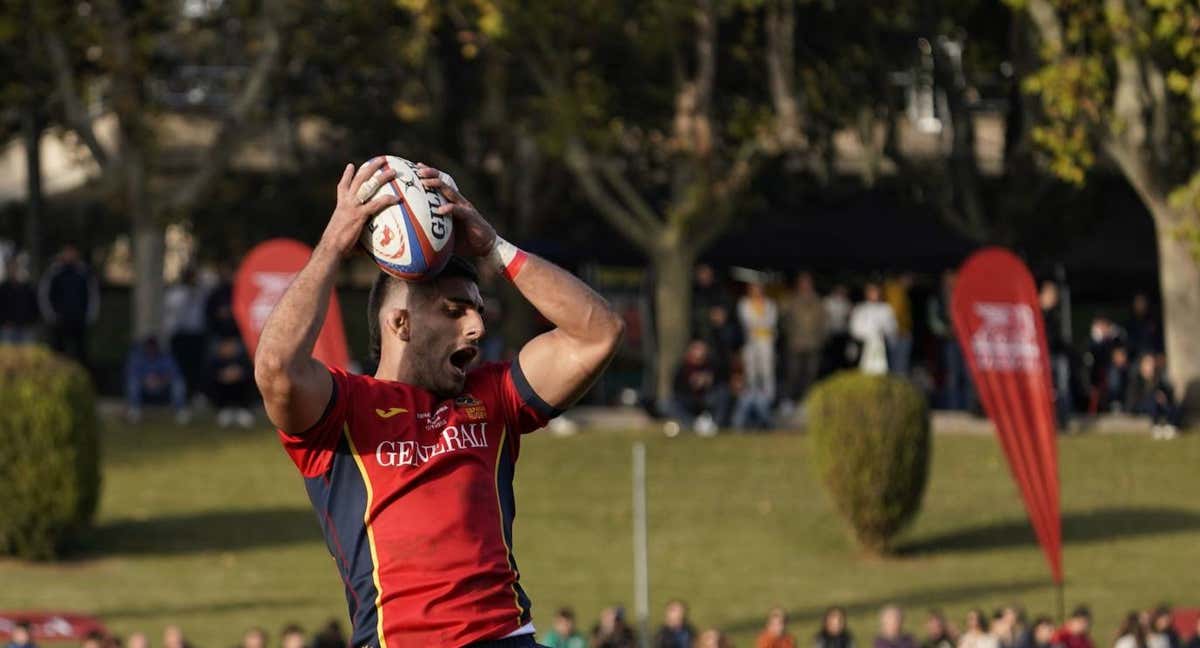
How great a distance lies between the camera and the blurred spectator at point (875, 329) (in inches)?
1094

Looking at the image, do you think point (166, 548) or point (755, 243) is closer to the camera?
point (166, 548)

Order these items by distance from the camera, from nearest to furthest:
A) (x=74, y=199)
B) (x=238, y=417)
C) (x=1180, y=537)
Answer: (x=1180, y=537) < (x=238, y=417) < (x=74, y=199)

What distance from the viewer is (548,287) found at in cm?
580

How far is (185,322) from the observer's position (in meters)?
29.4

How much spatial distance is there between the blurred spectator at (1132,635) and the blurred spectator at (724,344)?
995 centimetres

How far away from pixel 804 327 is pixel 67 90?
9316 millimetres

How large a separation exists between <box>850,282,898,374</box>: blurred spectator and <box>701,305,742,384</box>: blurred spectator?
1.43 meters

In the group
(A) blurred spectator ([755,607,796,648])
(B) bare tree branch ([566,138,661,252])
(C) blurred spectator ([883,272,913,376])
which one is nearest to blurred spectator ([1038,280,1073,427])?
(C) blurred spectator ([883,272,913,376])

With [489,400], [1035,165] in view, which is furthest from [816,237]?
[489,400]

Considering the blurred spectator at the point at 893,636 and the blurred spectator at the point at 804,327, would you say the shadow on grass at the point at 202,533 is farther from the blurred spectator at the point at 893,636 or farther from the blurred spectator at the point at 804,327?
the blurred spectator at the point at 893,636

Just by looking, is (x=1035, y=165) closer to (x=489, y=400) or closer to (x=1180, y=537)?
(x=1180, y=537)

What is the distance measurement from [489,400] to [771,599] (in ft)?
53.2

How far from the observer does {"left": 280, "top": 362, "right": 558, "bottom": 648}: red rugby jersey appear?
5641 millimetres

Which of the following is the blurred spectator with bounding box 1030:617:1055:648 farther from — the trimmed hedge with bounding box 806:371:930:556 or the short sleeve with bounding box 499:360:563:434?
the short sleeve with bounding box 499:360:563:434
